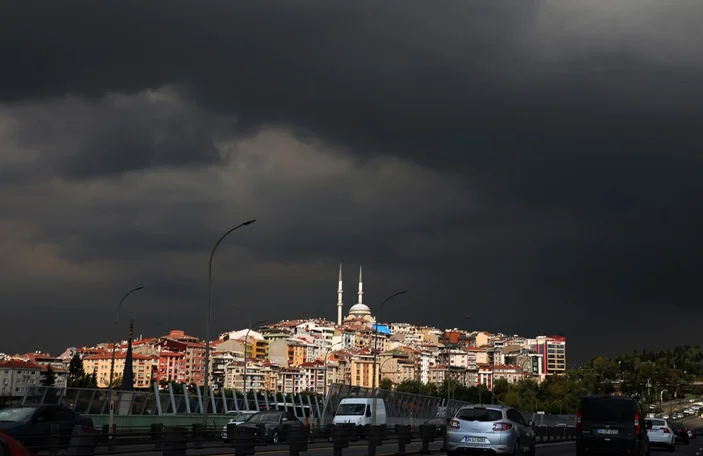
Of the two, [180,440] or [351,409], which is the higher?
[351,409]

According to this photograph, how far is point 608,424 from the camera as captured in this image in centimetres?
2578

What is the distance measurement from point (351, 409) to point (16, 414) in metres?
22.4

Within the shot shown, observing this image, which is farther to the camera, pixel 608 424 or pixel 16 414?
pixel 608 424

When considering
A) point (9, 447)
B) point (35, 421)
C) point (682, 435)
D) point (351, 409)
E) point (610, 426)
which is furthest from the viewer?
point (682, 435)

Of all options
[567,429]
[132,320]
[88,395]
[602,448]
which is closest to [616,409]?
[602,448]

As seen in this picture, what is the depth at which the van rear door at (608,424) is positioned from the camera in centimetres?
2552

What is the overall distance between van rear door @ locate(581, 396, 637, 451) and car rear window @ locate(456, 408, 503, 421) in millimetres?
3574

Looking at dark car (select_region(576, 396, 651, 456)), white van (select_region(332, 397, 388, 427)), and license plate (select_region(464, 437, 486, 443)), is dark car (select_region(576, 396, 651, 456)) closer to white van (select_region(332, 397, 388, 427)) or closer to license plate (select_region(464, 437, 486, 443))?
license plate (select_region(464, 437, 486, 443))

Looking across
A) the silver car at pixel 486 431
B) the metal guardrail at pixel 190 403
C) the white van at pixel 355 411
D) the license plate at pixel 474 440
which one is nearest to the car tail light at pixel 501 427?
the silver car at pixel 486 431

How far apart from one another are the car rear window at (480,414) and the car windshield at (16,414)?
12.0 meters

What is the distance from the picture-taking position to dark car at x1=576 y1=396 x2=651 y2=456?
25516 millimetres

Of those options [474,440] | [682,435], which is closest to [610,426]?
[474,440]

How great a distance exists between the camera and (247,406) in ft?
192

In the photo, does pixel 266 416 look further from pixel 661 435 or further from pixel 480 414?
pixel 480 414
